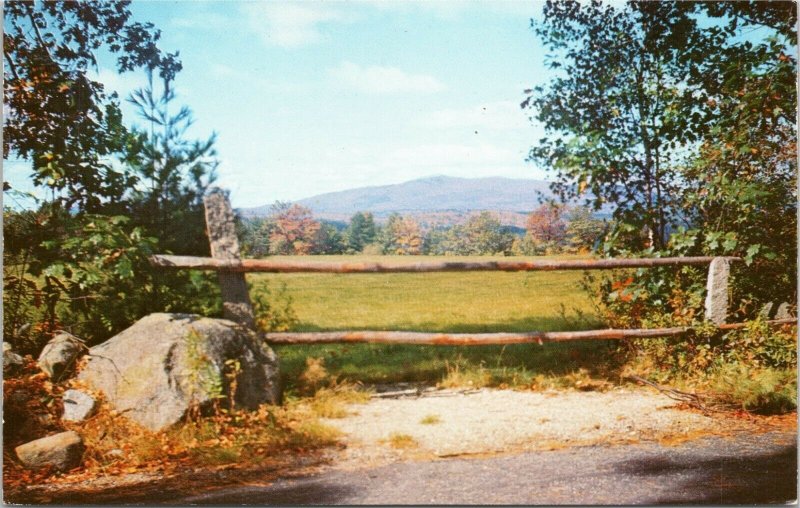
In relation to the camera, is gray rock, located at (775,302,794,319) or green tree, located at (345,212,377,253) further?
gray rock, located at (775,302,794,319)

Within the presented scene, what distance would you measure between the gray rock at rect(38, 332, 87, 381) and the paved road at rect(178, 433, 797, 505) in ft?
4.23

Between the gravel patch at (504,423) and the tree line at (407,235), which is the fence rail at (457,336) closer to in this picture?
the gravel patch at (504,423)

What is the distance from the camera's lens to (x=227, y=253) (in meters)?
3.79

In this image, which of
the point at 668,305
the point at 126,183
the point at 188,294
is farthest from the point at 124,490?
the point at 668,305

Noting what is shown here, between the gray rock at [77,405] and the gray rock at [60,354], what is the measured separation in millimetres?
201

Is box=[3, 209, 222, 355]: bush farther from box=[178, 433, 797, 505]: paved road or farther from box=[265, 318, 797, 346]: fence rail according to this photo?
box=[178, 433, 797, 505]: paved road

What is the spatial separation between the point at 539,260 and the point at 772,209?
1855mm

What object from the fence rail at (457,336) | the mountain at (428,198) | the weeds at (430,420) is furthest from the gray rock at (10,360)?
the weeds at (430,420)

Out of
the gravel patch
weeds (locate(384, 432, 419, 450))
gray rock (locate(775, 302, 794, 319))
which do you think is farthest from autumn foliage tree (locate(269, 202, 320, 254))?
gray rock (locate(775, 302, 794, 319))

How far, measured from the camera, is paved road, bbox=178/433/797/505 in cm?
284

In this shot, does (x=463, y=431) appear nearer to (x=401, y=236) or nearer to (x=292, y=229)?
(x=401, y=236)

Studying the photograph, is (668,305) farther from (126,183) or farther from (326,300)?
(126,183)

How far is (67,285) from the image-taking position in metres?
3.54

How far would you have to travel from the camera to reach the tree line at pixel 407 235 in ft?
12.3
